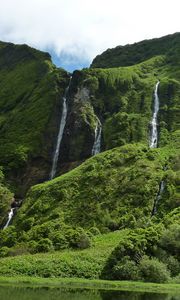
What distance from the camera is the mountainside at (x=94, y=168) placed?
337 feet

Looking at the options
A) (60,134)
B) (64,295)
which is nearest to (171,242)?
(64,295)

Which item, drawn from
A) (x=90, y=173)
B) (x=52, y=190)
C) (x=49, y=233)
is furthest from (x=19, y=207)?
(x=49, y=233)

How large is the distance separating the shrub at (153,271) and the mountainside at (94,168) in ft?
2.69

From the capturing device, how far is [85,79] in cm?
19075

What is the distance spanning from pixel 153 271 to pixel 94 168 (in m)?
55.9

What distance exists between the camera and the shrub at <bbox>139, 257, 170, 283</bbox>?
79.6m

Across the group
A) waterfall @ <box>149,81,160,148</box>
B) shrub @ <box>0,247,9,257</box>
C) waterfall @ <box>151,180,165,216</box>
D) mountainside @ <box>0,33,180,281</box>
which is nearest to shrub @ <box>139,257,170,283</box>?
mountainside @ <box>0,33,180,281</box>

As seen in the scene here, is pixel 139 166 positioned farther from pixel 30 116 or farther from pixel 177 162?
pixel 30 116

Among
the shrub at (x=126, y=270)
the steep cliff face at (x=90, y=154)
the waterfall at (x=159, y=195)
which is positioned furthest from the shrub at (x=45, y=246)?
the waterfall at (x=159, y=195)

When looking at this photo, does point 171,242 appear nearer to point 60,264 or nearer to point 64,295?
point 60,264

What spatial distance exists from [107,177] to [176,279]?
51005 millimetres

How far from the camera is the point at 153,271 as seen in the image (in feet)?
262

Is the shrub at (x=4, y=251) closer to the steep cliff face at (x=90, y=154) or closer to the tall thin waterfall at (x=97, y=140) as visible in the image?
the steep cliff face at (x=90, y=154)

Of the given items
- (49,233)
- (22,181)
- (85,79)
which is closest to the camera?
(49,233)
